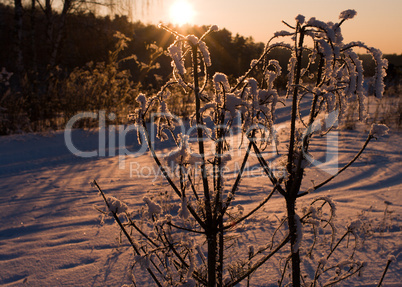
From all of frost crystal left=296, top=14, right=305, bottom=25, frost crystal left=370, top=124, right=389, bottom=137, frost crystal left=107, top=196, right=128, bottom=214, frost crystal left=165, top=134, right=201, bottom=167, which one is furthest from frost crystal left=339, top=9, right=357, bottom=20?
frost crystal left=107, top=196, right=128, bottom=214

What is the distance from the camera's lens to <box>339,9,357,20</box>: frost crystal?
3.12 ft

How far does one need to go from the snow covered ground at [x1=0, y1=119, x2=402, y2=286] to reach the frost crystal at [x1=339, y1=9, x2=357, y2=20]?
1.18 metres

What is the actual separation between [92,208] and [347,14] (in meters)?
2.66

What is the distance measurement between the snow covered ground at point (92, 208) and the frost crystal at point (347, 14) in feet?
3.87

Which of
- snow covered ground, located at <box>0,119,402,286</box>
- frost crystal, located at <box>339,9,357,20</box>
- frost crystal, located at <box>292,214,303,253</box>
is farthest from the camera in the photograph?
snow covered ground, located at <box>0,119,402,286</box>

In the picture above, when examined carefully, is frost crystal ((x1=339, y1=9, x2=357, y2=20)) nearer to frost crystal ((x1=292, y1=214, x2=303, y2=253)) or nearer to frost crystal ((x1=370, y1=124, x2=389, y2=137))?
frost crystal ((x1=370, y1=124, x2=389, y2=137))

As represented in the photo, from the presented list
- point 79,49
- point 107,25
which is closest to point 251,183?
point 107,25

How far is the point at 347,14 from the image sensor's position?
0.96m

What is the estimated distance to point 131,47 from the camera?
2061 cm

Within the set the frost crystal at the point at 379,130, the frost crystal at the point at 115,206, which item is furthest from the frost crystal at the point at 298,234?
the frost crystal at the point at 115,206

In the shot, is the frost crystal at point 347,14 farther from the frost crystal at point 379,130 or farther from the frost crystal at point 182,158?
the frost crystal at point 182,158

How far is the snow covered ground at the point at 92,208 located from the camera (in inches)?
75.3

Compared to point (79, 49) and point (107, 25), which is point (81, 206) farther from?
point (79, 49)

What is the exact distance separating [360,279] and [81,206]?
2377 millimetres
